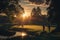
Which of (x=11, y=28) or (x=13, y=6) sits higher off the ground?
(x=13, y=6)

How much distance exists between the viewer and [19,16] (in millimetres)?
21047

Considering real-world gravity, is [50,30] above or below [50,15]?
below

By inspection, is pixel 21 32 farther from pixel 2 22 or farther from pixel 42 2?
pixel 42 2

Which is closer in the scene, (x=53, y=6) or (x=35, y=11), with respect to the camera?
(x=53, y=6)

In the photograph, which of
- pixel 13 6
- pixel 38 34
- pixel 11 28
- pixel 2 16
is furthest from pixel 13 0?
pixel 2 16

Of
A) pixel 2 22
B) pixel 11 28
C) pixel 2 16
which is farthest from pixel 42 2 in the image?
pixel 11 28

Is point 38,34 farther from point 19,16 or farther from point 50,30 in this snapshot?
point 19,16

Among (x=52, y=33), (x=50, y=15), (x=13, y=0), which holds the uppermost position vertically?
(x=13, y=0)

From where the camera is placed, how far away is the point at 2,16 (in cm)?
2411

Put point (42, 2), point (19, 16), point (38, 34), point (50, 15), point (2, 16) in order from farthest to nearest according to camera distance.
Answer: point (42, 2) → point (2, 16) → point (19, 16) → point (50, 15) → point (38, 34)

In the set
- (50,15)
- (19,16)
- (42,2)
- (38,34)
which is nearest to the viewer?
(38,34)

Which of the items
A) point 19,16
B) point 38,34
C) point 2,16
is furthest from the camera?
point 2,16

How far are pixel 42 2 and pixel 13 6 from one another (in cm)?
855

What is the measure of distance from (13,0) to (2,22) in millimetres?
3298
